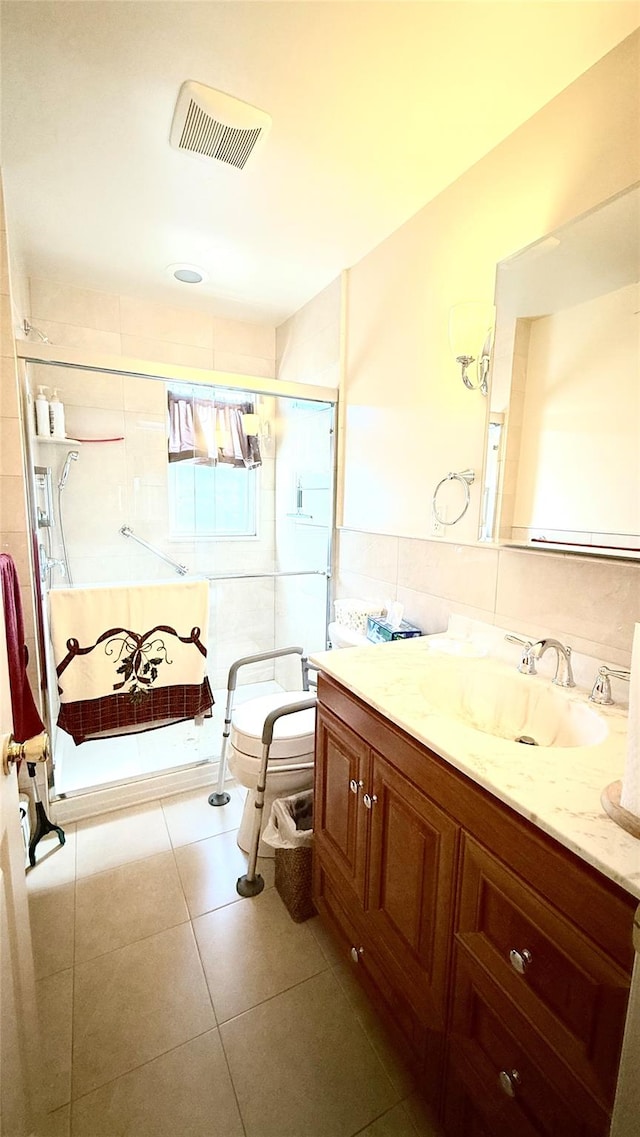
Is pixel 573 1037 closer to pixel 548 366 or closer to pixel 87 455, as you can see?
pixel 548 366

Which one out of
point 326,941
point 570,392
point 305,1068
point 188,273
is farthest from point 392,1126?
point 188,273

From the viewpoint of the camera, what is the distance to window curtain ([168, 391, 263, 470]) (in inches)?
94.5

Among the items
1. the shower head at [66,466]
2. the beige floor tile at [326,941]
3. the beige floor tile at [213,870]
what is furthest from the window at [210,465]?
the beige floor tile at [326,941]

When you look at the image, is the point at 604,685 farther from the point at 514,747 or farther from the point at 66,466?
the point at 66,466

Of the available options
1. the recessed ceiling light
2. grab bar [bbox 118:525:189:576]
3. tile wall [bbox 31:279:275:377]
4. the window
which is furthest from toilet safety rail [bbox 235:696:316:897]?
the recessed ceiling light

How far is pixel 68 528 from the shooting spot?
7.91 feet

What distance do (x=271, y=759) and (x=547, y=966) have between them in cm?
107

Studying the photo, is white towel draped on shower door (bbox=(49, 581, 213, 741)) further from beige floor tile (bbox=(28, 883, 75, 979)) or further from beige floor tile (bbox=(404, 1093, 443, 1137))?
beige floor tile (bbox=(404, 1093, 443, 1137))

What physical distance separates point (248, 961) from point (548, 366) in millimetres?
1925

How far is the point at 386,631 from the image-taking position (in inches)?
66.2

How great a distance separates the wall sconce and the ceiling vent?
79 centimetres

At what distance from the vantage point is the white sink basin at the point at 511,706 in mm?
1103

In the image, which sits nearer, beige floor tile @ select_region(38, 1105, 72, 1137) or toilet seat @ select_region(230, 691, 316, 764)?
beige floor tile @ select_region(38, 1105, 72, 1137)

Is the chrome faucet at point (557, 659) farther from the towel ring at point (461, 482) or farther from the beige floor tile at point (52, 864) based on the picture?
the beige floor tile at point (52, 864)
